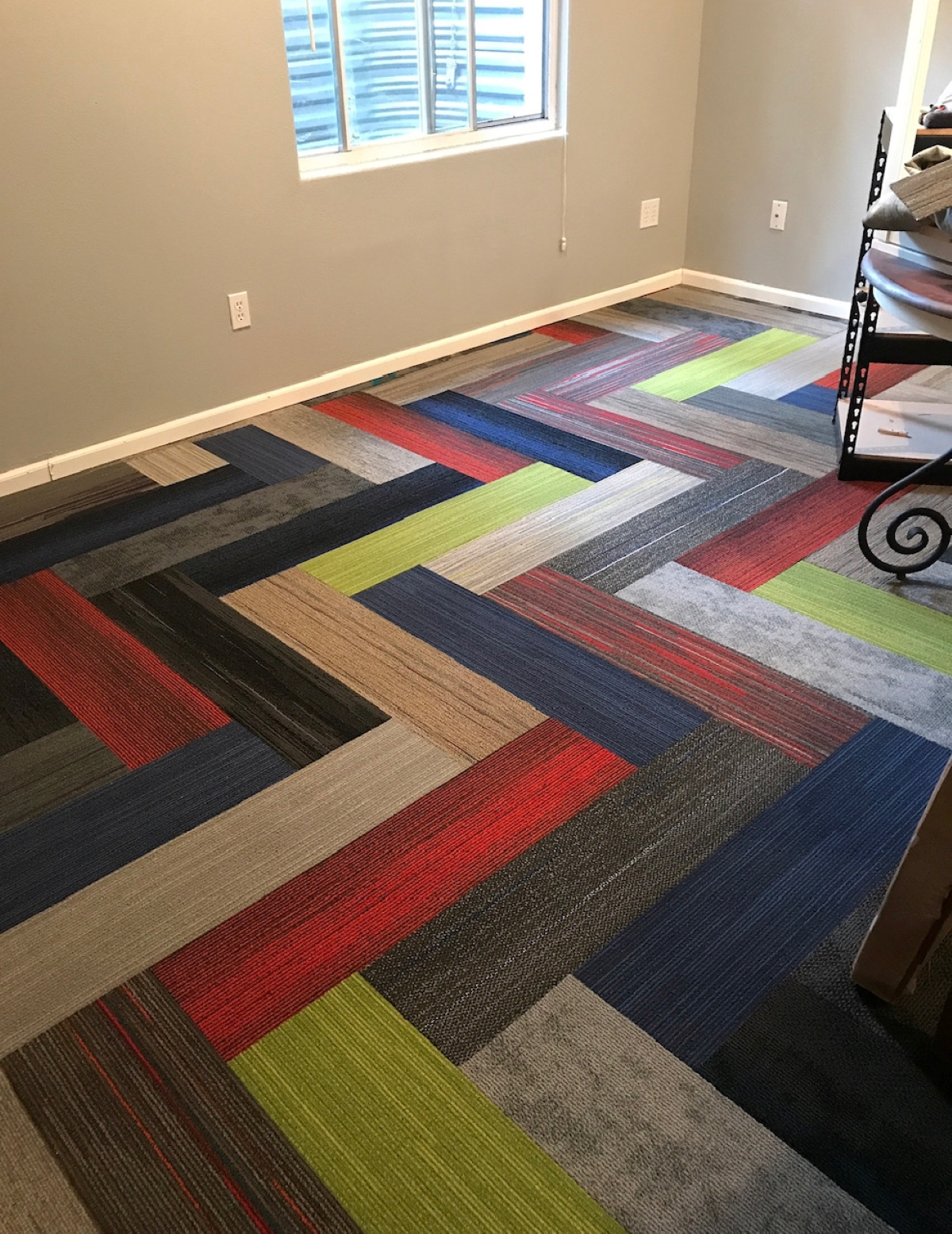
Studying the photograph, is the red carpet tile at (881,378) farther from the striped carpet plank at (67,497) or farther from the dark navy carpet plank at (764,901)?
the striped carpet plank at (67,497)

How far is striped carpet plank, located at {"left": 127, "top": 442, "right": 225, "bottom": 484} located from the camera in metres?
2.95

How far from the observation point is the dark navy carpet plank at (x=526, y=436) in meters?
2.95

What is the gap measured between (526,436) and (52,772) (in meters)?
1.72

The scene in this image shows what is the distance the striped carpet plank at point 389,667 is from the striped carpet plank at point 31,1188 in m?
0.86

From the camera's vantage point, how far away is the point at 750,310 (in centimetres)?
410

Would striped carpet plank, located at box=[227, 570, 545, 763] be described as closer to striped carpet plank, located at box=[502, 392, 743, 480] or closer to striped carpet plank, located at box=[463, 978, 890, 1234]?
striped carpet plank, located at box=[463, 978, 890, 1234]

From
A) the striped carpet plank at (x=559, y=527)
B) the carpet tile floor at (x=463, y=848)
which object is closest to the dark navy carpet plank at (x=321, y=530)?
the carpet tile floor at (x=463, y=848)

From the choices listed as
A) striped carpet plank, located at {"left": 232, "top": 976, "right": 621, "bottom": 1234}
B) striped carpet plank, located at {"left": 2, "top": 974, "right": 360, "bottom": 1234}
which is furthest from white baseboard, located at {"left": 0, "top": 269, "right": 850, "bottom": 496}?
striped carpet plank, located at {"left": 232, "top": 976, "right": 621, "bottom": 1234}

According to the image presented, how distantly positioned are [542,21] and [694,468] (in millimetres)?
1728

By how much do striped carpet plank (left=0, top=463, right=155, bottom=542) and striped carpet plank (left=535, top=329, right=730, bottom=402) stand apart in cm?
132

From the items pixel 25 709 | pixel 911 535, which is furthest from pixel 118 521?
pixel 911 535

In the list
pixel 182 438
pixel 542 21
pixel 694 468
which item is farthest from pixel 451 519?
pixel 542 21

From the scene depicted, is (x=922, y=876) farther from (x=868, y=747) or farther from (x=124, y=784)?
(x=124, y=784)

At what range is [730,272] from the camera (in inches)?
167
